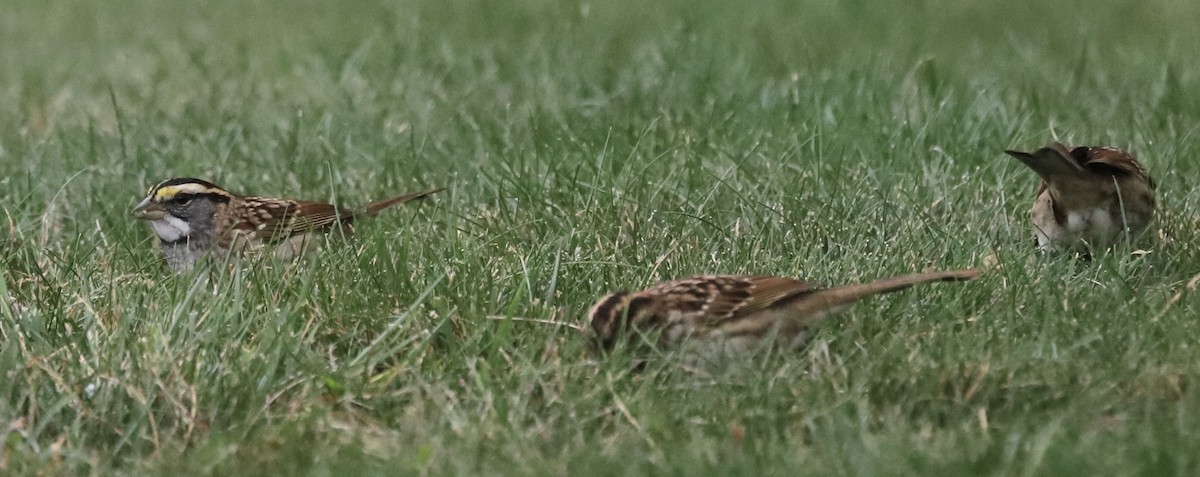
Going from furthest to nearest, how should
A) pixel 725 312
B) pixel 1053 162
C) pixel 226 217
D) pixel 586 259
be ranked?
pixel 226 217, pixel 1053 162, pixel 586 259, pixel 725 312

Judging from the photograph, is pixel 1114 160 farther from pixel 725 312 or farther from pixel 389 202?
pixel 389 202

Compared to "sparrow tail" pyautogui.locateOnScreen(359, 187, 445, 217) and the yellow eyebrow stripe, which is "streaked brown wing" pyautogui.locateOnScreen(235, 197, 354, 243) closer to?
"sparrow tail" pyautogui.locateOnScreen(359, 187, 445, 217)

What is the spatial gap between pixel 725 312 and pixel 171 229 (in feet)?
9.02

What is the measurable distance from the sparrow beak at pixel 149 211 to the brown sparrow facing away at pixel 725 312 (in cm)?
254

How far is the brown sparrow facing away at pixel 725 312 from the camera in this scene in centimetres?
535

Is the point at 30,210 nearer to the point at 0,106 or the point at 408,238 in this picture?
the point at 408,238

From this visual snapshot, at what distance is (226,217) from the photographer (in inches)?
287

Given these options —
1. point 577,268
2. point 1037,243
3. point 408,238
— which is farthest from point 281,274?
point 1037,243

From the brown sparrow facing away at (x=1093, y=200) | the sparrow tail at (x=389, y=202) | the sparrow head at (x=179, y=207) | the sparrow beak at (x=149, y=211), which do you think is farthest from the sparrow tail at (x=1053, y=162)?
the sparrow beak at (x=149, y=211)

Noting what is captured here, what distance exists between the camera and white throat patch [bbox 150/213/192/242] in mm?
7070

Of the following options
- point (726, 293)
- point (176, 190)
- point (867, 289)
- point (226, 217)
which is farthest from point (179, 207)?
point (867, 289)

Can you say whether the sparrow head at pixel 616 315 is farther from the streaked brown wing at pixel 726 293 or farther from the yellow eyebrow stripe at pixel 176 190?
the yellow eyebrow stripe at pixel 176 190

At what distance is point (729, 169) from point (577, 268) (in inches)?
60.5

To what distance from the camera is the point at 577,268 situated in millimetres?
6215
